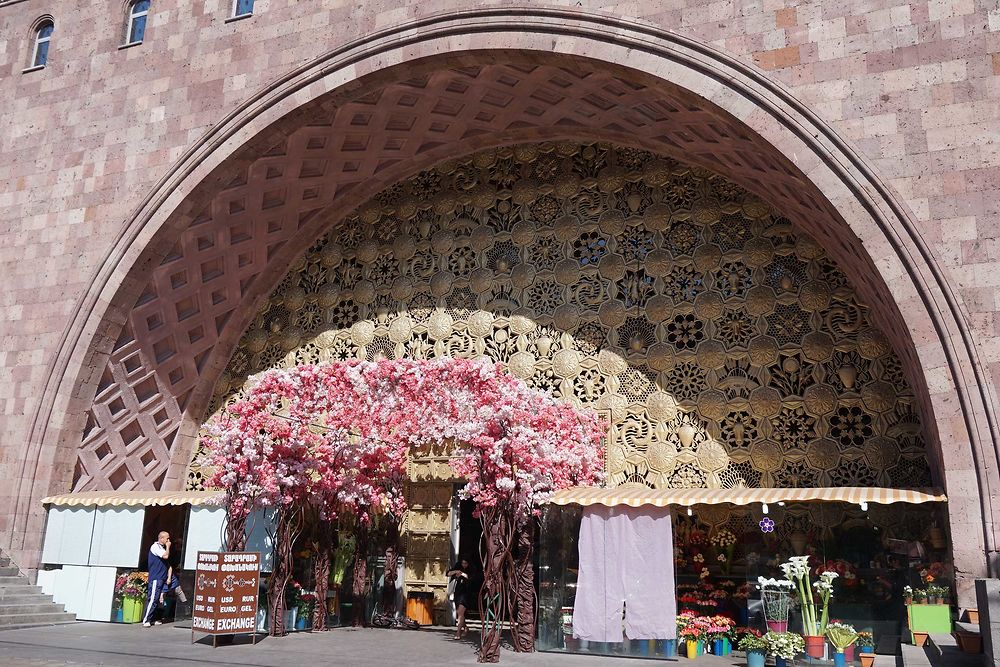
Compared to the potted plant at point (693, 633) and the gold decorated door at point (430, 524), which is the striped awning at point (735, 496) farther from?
the gold decorated door at point (430, 524)

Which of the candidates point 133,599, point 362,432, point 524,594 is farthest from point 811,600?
point 133,599

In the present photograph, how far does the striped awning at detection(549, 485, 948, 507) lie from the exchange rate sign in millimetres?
3688

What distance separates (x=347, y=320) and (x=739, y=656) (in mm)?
7874

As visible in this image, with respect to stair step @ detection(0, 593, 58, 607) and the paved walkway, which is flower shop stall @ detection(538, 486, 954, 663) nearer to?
the paved walkway

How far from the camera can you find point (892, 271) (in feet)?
29.6

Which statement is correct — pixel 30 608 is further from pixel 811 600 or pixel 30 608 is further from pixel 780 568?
pixel 811 600

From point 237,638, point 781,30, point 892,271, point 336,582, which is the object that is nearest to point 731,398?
point 892,271

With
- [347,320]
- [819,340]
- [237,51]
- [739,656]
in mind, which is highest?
[237,51]

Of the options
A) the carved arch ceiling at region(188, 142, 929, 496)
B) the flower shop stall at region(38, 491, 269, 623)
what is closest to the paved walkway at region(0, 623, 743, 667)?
the flower shop stall at region(38, 491, 269, 623)

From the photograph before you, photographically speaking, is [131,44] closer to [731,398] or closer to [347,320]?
[347,320]

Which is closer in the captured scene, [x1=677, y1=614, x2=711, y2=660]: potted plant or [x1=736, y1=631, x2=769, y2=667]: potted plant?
[x1=736, y1=631, x2=769, y2=667]: potted plant

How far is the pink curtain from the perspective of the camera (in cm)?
948

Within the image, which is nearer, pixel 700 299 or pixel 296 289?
pixel 700 299

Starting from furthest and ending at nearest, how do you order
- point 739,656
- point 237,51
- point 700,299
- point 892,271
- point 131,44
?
point 131,44, point 237,51, point 700,299, point 739,656, point 892,271
